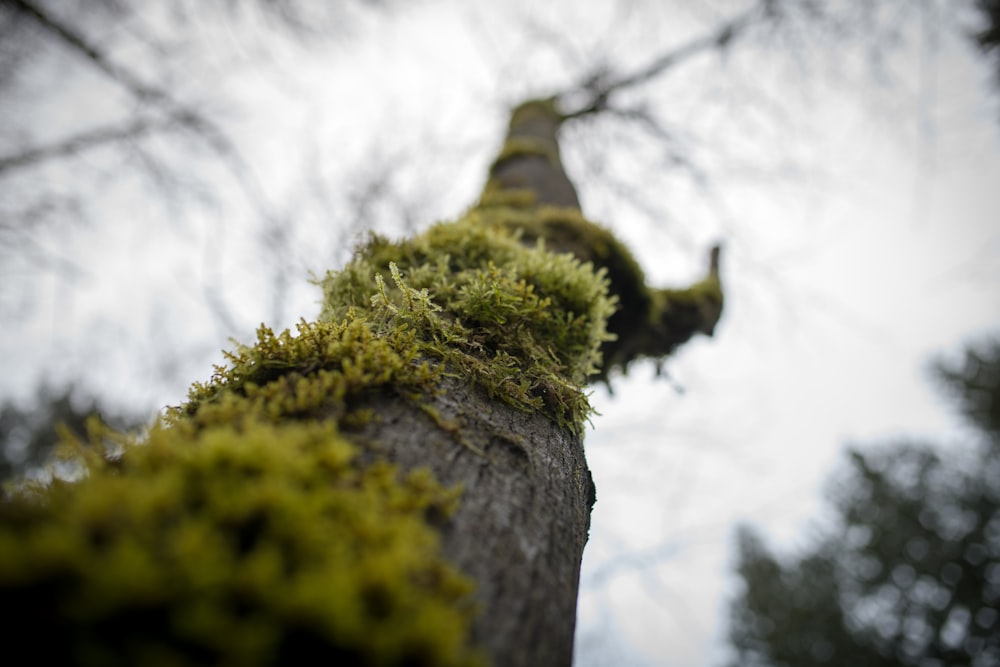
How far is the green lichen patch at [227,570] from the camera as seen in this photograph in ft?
1.73

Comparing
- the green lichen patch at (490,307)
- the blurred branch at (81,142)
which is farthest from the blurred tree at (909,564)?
the blurred branch at (81,142)

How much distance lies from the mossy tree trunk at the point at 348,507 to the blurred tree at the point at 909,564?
21151mm

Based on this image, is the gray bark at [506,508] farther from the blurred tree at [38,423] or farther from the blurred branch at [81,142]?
the blurred tree at [38,423]

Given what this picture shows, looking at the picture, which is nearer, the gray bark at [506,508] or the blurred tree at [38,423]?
the gray bark at [506,508]

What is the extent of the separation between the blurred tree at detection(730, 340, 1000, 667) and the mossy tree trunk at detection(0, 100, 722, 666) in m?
21.2

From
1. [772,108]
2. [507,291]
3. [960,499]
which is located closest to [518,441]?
[507,291]

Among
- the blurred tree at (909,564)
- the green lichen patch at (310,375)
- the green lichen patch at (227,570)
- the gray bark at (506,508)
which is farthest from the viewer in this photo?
the blurred tree at (909,564)

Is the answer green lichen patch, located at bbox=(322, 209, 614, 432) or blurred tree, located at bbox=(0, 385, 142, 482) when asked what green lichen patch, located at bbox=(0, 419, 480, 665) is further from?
blurred tree, located at bbox=(0, 385, 142, 482)

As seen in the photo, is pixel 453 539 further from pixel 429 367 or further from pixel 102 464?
pixel 102 464

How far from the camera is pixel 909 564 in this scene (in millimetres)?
15734

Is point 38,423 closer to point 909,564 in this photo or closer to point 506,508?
point 506,508

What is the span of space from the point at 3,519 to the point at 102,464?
0.27 meters

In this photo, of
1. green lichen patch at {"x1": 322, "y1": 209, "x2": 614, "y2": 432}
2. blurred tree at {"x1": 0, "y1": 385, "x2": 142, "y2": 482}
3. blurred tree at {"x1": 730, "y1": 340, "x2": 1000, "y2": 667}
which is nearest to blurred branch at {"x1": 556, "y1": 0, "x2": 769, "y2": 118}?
green lichen patch at {"x1": 322, "y1": 209, "x2": 614, "y2": 432}

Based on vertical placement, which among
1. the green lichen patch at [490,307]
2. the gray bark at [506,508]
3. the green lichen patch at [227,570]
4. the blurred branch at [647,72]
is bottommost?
the green lichen patch at [227,570]
